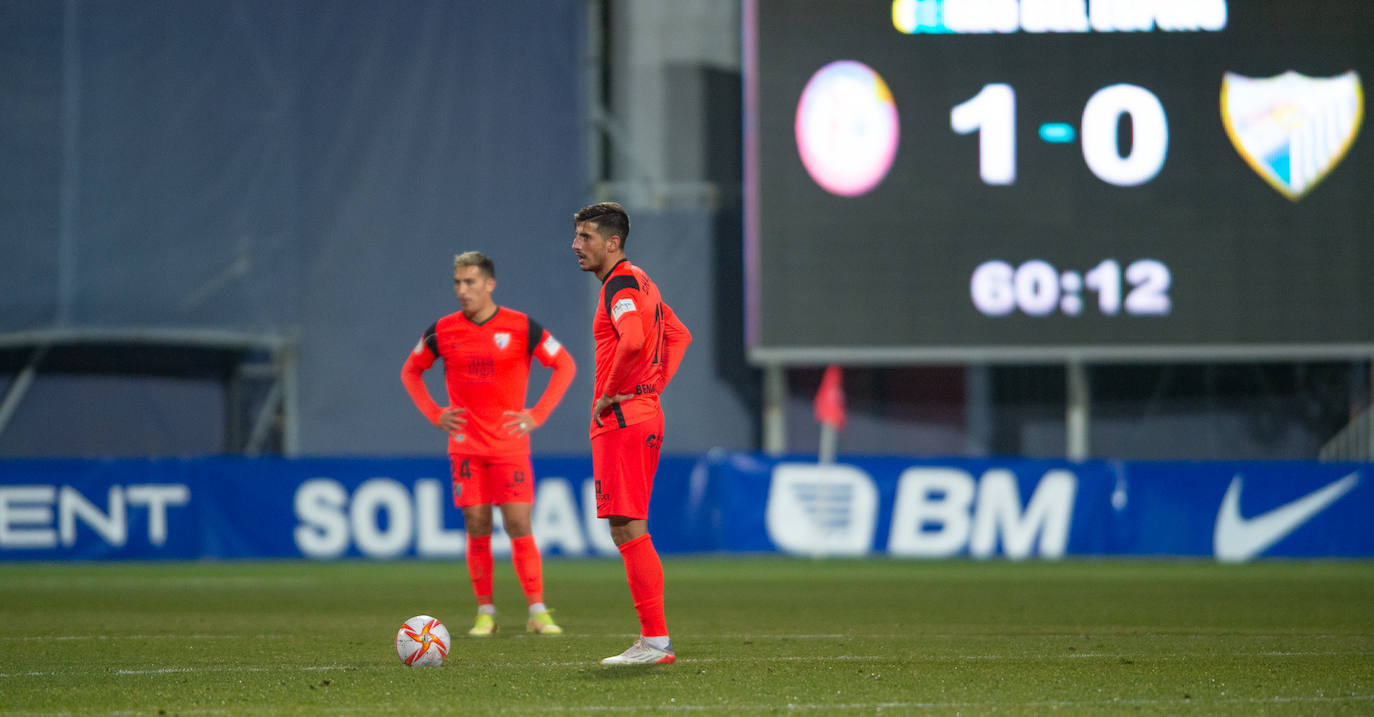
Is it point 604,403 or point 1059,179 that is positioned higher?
point 1059,179

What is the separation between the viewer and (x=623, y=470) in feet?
20.6

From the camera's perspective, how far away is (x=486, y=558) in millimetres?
8414

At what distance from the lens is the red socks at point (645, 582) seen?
6.29 meters

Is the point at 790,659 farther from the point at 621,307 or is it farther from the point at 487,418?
the point at 487,418

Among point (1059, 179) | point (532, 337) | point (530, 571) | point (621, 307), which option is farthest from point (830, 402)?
point (621, 307)

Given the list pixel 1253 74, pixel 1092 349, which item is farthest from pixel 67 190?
pixel 1253 74

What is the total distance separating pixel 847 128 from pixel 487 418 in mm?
9466

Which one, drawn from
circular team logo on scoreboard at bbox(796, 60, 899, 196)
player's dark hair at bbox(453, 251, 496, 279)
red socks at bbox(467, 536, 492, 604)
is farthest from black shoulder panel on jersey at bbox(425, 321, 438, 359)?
circular team logo on scoreboard at bbox(796, 60, 899, 196)

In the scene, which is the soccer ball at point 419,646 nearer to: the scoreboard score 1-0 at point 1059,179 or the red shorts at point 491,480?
the red shorts at point 491,480

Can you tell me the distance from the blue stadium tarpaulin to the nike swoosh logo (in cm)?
1

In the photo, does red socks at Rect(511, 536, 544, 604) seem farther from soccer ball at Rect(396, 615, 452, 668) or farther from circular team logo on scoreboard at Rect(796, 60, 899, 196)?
circular team logo on scoreboard at Rect(796, 60, 899, 196)

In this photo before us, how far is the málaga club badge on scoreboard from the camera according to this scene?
16.5 m

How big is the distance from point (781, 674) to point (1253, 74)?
1244 centimetres

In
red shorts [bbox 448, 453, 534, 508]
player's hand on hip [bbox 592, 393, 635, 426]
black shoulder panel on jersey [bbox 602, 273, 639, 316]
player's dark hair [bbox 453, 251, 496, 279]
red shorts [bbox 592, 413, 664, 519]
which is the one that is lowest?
red shorts [bbox 448, 453, 534, 508]
